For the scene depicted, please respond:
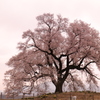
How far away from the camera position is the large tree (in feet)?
121

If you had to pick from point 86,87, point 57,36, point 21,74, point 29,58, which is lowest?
point 86,87

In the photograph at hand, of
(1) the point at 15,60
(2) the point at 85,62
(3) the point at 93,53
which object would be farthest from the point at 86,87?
(1) the point at 15,60

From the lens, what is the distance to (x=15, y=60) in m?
39.6

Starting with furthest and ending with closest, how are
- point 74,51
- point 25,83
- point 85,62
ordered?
1. point 85,62
2. point 74,51
3. point 25,83

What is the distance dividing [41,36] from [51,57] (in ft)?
15.5

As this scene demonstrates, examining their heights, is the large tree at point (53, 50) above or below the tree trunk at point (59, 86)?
above

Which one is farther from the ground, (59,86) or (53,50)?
(53,50)

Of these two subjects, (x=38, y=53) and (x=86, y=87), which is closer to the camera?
(x=38, y=53)

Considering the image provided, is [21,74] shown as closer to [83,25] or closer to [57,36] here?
[57,36]

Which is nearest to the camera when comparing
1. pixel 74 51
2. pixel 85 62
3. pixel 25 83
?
pixel 25 83

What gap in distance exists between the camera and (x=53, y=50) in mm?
41062

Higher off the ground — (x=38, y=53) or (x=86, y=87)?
(x=38, y=53)

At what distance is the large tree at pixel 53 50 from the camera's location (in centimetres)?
3703

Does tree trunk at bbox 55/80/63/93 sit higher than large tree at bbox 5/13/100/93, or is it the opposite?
large tree at bbox 5/13/100/93
